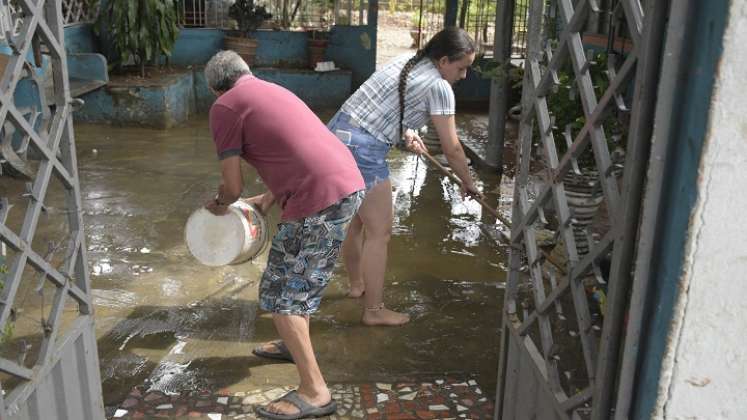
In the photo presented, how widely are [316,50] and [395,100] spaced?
7989 mm

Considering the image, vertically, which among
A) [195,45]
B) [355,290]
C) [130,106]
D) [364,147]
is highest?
[195,45]

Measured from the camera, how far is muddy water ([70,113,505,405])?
375 cm

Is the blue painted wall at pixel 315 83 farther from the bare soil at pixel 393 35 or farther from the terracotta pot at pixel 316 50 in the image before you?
the bare soil at pixel 393 35

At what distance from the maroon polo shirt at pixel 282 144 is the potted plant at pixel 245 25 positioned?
27.3ft

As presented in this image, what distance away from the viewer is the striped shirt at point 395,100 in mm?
3816

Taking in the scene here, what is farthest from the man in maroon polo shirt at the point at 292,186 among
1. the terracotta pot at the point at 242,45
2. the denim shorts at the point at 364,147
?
the terracotta pot at the point at 242,45

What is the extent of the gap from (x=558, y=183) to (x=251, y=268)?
313cm

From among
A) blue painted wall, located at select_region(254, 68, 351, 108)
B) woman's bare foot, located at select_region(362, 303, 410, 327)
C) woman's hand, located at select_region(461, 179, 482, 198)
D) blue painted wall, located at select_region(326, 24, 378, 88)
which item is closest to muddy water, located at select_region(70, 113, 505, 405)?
woman's bare foot, located at select_region(362, 303, 410, 327)

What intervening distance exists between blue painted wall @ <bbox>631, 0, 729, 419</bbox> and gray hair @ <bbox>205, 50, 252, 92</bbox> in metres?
2.12

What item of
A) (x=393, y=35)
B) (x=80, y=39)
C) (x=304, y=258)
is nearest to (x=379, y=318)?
(x=304, y=258)

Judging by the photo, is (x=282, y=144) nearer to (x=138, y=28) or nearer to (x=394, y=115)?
(x=394, y=115)

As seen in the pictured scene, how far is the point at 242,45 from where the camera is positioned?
439 inches

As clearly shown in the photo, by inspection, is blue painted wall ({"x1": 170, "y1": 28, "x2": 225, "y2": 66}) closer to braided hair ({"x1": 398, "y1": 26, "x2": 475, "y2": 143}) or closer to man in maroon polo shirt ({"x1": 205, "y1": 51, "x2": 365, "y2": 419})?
braided hair ({"x1": 398, "y1": 26, "x2": 475, "y2": 143})

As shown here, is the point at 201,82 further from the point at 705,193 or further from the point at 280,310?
the point at 705,193
